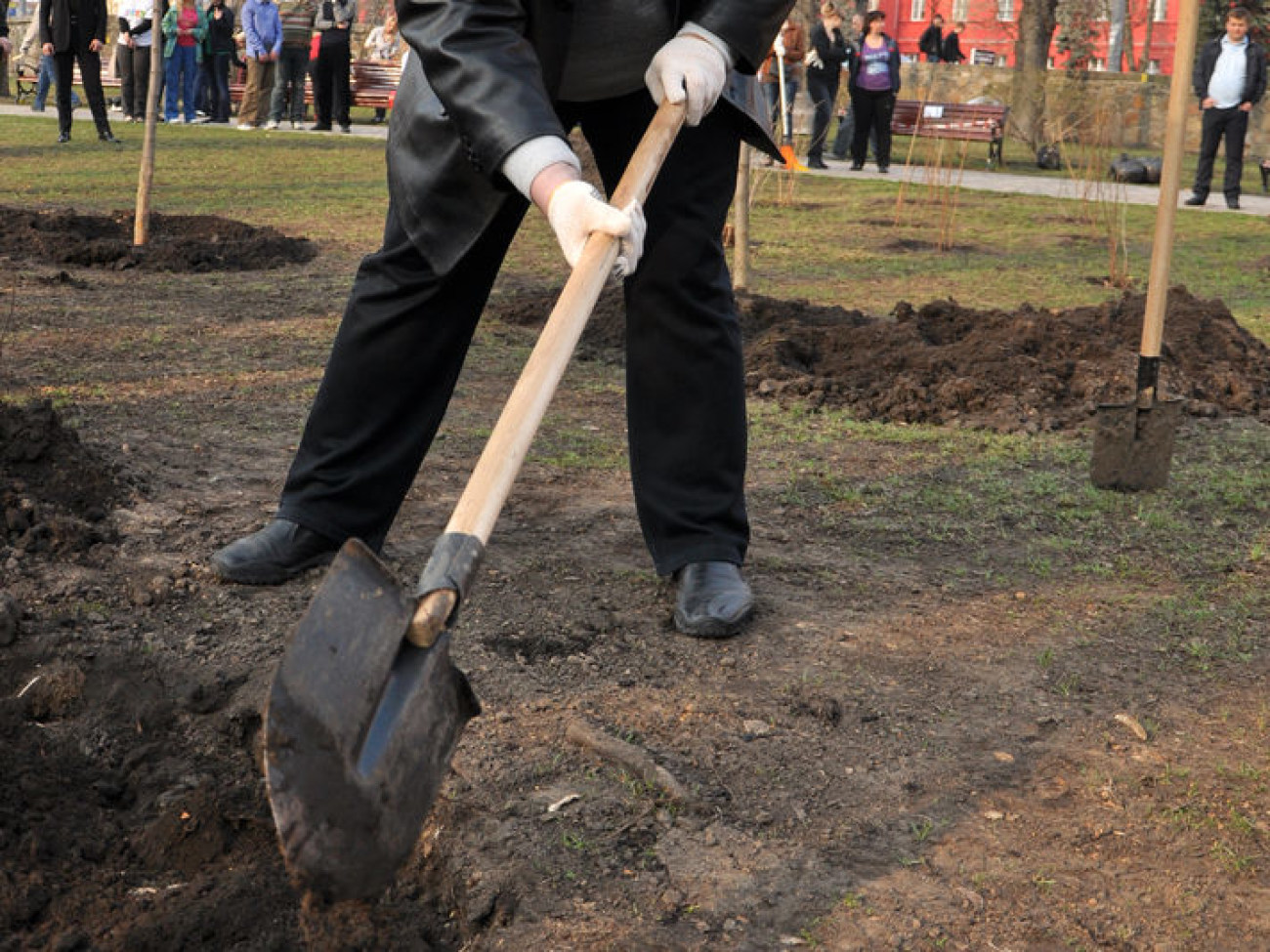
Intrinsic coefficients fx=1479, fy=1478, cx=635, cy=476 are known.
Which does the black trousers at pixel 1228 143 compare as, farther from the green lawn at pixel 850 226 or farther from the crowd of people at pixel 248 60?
the crowd of people at pixel 248 60

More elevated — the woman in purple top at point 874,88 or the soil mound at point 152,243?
the woman in purple top at point 874,88

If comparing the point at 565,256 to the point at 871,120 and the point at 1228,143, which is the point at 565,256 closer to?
the point at 1228,143

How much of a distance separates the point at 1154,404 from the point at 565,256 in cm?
220

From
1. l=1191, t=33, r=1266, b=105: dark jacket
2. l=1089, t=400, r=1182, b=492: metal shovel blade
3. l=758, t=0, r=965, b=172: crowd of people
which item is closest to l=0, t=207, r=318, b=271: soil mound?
l=1089, t=400, r=1182, b=492: metal shovel blade

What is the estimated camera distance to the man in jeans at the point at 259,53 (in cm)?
1820

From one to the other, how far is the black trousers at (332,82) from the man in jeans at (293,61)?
23 centimetres

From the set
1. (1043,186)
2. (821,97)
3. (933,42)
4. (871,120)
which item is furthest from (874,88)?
(933,42)

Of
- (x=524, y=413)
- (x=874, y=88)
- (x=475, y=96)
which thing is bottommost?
(x=524, y=413)

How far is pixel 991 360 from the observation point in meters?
5.78

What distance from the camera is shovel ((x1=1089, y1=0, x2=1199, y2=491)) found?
14.0 ft

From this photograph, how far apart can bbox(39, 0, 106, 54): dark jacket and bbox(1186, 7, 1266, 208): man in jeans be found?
1130 centimetres

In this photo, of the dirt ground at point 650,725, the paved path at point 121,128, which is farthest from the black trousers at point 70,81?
the dirt ground at point 650,725

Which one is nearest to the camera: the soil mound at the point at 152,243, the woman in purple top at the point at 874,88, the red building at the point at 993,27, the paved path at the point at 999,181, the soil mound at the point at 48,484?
the soil mound at the point at 48,484

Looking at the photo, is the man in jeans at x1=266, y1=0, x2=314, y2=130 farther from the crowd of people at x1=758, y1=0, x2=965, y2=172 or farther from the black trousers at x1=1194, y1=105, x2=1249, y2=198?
the black trousers at x1=1194, y1=105, x2=1249, y2=198
